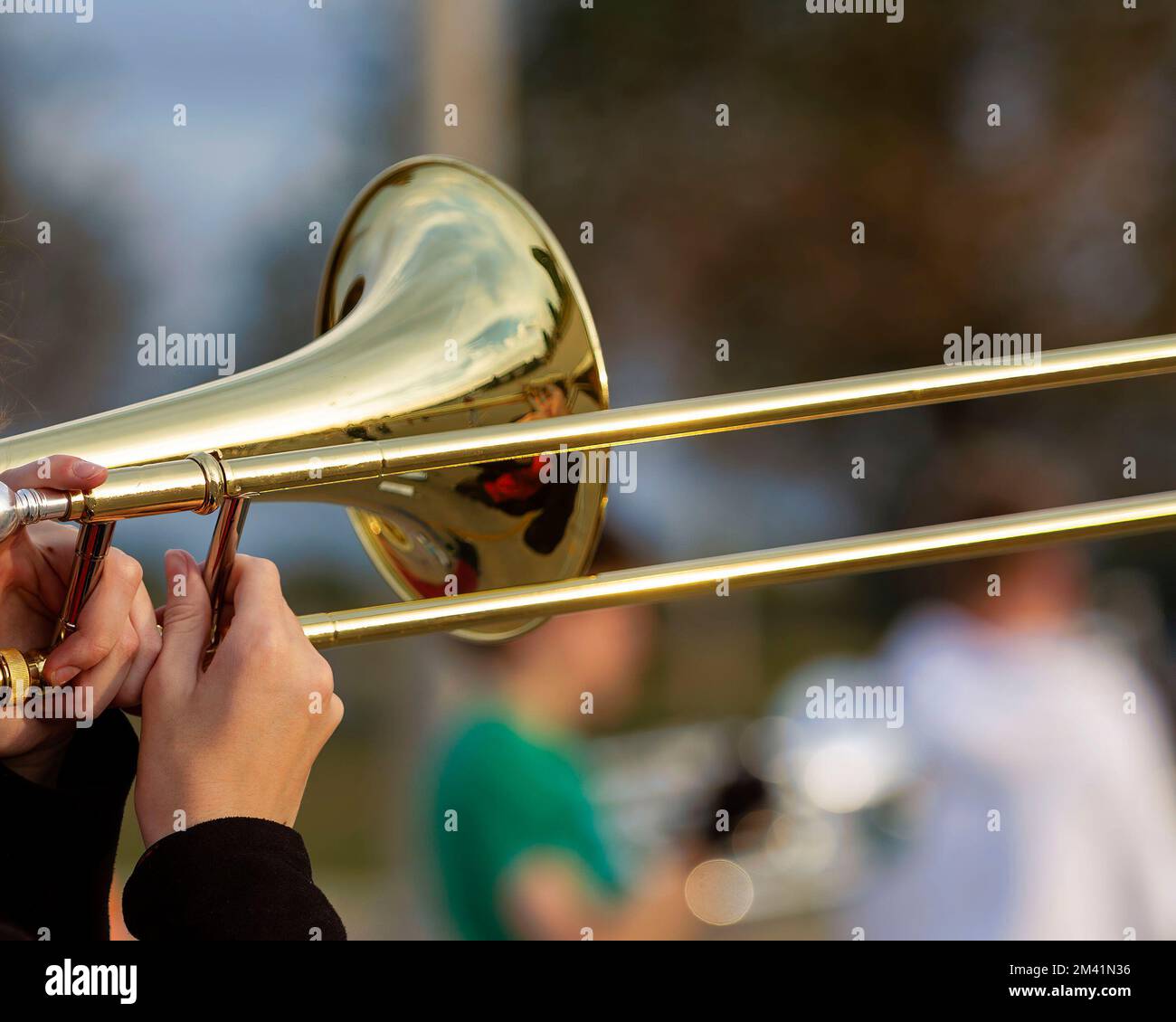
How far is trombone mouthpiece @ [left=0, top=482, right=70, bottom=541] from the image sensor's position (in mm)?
686

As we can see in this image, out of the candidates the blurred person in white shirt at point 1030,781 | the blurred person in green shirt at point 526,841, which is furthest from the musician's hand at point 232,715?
the blurred person in white shirt at point 1030,781

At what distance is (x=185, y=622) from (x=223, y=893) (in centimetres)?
16

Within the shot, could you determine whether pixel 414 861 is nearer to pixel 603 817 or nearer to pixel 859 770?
pixel 859 770

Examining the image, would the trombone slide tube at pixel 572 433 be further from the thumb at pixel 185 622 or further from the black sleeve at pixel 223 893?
the black sleeve at pixel 223 893

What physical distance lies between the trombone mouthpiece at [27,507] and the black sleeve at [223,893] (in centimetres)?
18

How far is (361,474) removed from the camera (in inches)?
33.0

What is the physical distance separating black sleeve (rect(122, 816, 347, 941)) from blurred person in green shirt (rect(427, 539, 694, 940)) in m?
0.86

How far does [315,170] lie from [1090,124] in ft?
6.92

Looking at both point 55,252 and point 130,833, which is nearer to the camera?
point 130,833

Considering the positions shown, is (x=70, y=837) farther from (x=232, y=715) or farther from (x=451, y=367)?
(x=451, y=367)

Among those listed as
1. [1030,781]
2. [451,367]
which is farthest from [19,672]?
[1030,781]

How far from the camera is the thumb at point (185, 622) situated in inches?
29.9

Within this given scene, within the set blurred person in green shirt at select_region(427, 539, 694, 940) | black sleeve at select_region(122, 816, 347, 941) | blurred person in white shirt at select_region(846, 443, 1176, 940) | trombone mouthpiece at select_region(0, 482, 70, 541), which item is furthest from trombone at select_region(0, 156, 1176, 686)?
blurred person in white shirt at select_region(846, 443, 1176, 940)
